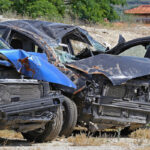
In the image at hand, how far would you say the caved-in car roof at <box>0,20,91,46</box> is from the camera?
9750 mm

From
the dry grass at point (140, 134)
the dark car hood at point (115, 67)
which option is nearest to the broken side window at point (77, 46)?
the dark car hood at point (115, 67)

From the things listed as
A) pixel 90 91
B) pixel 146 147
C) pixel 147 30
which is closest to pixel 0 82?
pixel 90 91

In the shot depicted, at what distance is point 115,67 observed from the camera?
8.60 m

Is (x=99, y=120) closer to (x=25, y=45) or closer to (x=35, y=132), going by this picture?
(x=35, y=132)

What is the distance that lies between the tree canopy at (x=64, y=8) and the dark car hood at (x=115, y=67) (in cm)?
1868

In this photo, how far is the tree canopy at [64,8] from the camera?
29031 mm

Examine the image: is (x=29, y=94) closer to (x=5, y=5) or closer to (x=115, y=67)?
(x=115, y=67)

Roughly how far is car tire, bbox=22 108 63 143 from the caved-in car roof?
2.17 meters

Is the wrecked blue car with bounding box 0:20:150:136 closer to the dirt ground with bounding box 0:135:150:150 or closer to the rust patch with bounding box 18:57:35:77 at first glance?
the dirt ground with bounding box 0:135:150:150

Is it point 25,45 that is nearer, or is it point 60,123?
point 60,123

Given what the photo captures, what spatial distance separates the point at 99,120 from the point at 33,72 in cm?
181

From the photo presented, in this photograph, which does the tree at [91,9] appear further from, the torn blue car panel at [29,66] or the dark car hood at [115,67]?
the torn blue car panel at [29,66]

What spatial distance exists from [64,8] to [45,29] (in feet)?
75.3

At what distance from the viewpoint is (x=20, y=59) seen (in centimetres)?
740
